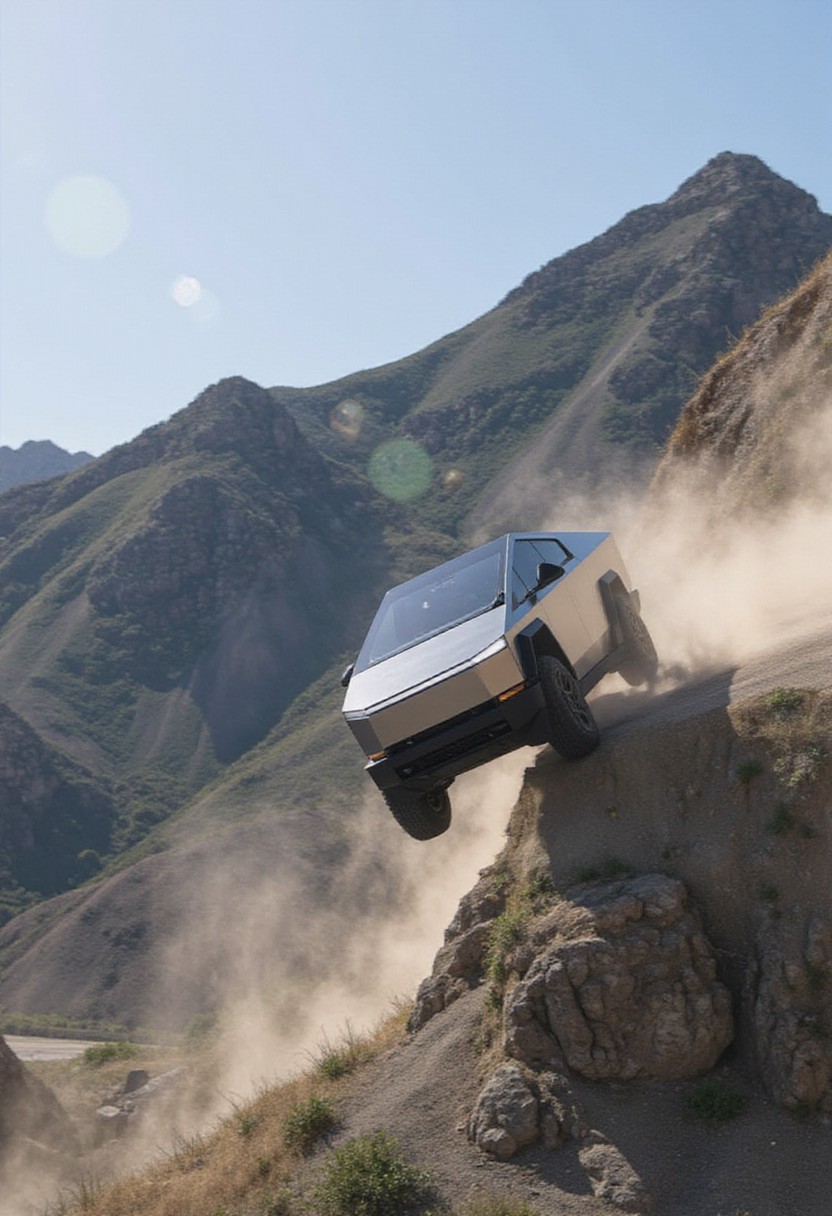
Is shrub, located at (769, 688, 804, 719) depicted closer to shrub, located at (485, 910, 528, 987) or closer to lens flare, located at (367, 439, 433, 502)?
shrub, located at (485, 910, 528, 987)

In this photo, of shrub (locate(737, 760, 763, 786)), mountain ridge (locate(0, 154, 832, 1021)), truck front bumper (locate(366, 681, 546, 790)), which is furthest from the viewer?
mountain ridge (locate(0, 154, 832, 1021))

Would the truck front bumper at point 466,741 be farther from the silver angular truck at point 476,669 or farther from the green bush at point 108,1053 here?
the green bush at point 108,1053

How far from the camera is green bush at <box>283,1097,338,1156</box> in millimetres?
7551

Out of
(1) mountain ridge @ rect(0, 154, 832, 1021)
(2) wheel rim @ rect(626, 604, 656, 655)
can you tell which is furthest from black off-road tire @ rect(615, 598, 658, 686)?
(1) mountain ridge @ rect(0, 154, 832, 1021)

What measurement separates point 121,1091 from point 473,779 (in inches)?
559

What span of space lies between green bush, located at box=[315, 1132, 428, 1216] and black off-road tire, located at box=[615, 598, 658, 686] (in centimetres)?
543

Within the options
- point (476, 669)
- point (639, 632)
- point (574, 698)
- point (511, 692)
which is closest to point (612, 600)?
point (639, 632)

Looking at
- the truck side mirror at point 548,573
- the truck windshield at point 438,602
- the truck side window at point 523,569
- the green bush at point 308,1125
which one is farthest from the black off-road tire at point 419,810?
the green bush at point 308,1125

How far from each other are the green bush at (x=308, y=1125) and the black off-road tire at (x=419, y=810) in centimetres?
212

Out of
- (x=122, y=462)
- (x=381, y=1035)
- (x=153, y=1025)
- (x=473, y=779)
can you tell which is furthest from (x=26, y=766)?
(x=381, y=1035)

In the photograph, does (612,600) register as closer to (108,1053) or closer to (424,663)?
(424,663)

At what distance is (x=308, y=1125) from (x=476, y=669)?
141 inches

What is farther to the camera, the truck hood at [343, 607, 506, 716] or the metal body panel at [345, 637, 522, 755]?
the truck hood at [343, 607, 506, 716]

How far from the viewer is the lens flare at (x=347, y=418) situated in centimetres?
12812
